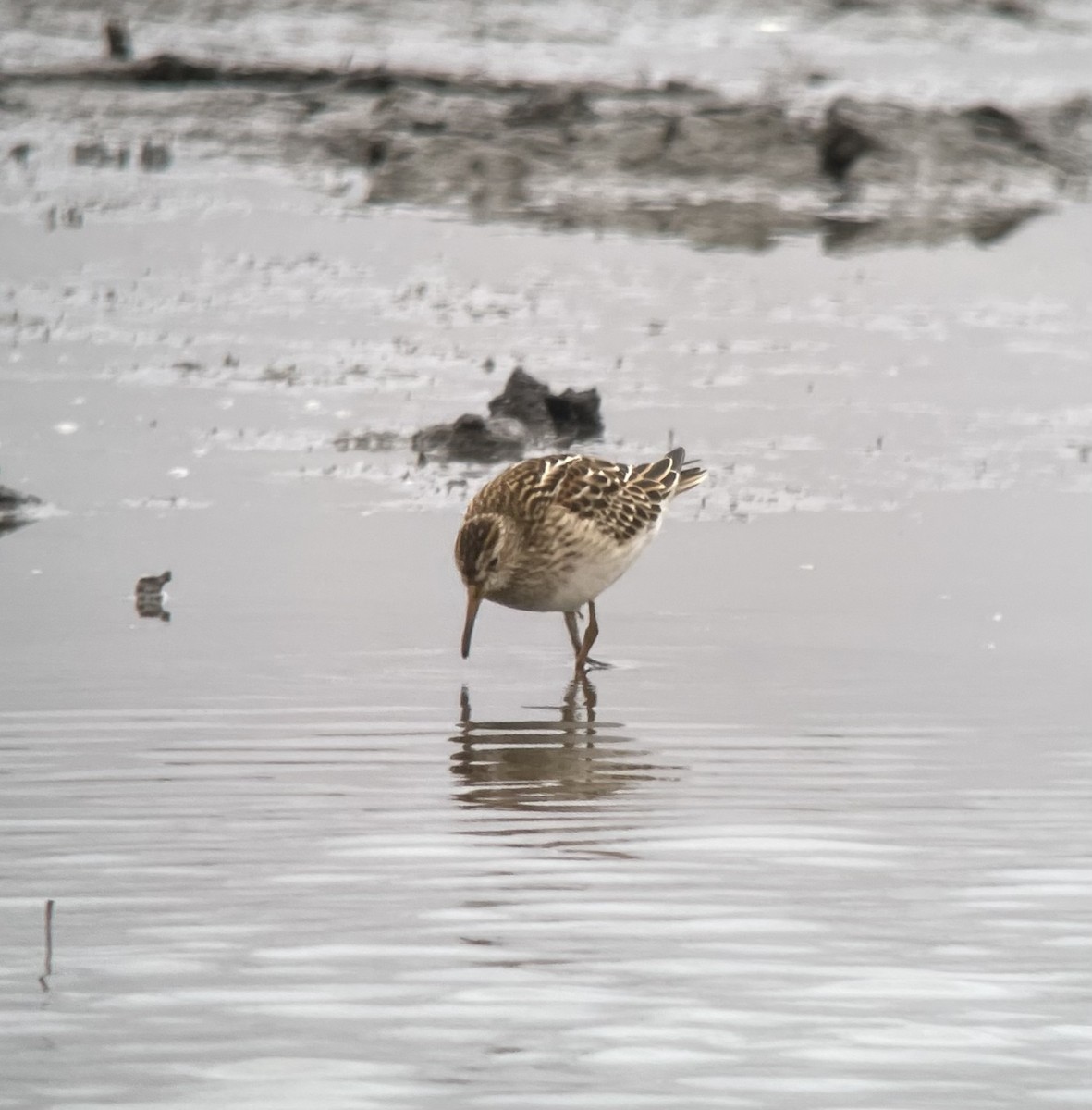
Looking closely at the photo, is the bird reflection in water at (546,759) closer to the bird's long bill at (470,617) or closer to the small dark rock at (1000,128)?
the bird's long bill at (470,617)

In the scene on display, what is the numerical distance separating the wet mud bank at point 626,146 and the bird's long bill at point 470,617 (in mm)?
10628

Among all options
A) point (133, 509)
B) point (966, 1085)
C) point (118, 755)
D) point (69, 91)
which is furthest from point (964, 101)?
point (966, 1085)

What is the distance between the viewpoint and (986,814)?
712 centimetres

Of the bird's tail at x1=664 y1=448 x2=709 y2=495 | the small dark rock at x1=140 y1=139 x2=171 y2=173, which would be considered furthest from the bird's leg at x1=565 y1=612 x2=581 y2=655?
the small dark rock at x1=140 y1=139 x2=171 y2=173

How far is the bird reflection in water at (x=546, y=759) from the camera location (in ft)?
24.5

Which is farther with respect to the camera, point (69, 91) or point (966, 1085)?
point (69, 91)

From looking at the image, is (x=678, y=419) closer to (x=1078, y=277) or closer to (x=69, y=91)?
(x=1078, y=277)

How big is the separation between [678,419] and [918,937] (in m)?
7.87

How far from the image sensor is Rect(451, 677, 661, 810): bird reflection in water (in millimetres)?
7465

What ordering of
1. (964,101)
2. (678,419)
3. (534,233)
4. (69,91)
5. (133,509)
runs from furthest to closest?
1. (964,101)
2. (69,91)
3. (534,233)
4. (678,419)
5. (133,509)

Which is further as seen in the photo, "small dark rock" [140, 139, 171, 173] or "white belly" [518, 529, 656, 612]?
"small dark rock" [140, 139, 171, 173]

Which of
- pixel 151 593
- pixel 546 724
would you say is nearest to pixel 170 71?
pixel 151 593

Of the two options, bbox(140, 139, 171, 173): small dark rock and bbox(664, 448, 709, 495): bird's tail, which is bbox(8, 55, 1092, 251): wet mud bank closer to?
bbox(140, 139, 171, 173): small dark rock

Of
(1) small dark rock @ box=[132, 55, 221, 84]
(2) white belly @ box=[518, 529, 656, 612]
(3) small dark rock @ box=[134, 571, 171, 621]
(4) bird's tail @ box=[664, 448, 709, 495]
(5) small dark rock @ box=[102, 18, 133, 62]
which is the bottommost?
(3) small dark rock @ box=[134, 571, 171, 621]
